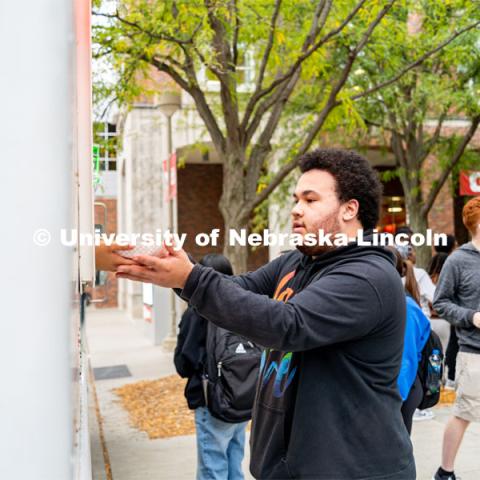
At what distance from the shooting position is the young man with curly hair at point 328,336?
5.92 feet

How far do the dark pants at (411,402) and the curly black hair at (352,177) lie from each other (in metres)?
2.05

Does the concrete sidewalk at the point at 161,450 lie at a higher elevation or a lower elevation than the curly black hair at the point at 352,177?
lower

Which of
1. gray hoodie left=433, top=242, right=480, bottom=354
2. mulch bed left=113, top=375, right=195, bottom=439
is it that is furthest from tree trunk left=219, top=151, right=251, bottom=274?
gray hoodie left=433, top=242, right=480, bottom=354

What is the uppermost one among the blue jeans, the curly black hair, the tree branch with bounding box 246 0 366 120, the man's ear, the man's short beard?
the tree branch with bounding box 246 0 366 120

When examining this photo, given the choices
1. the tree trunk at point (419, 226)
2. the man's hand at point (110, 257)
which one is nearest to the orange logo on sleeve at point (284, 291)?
the man's hand at point (110, 257)

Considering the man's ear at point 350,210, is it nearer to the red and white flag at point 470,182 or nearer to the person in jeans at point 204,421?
the person in jeans at point 204,421

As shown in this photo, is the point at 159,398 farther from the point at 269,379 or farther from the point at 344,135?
the point at 344,135

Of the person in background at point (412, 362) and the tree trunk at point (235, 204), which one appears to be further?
the tree trunk at point (235, 204)

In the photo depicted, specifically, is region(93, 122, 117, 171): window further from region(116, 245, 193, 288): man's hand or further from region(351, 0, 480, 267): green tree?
region(116, 245, 193, 288): man's hand

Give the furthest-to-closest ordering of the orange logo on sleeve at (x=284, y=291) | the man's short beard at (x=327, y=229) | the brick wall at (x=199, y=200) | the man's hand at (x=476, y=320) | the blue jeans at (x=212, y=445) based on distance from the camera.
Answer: the brick wall at (x=199, y=200)
the man's hand at (x=476, y=320)
the blue jeans at (x=212, y=445)
the orange logo on sleeve at (x=284, y=291)
the man's short beard at (x=327, y=229)

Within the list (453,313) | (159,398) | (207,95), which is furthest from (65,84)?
(207,95)

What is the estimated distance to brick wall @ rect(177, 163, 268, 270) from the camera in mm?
22641

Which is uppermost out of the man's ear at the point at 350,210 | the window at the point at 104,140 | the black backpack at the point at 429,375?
the window at the point at 104,140

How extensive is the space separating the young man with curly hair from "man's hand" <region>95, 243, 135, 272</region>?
0.44ft
